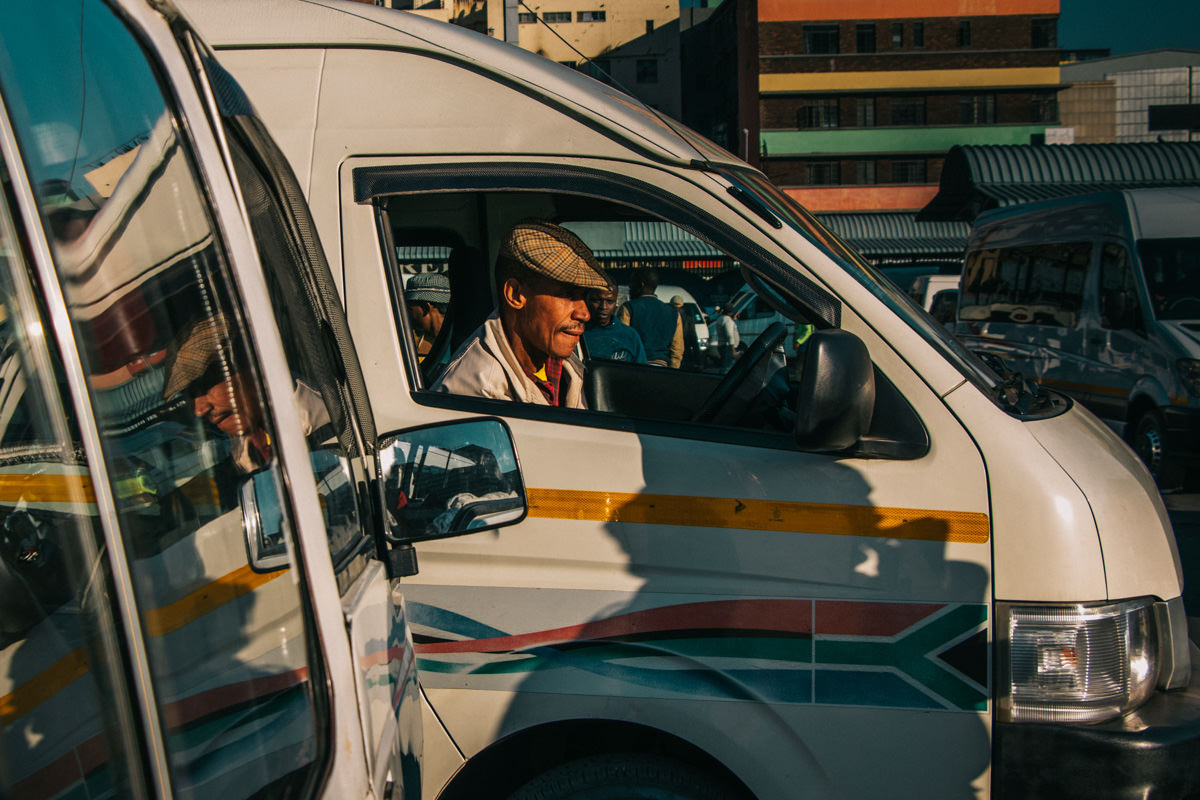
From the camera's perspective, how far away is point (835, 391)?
2113mm

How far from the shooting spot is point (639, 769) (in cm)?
232

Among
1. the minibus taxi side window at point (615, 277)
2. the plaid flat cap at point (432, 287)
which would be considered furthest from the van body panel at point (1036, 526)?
the plaid flat cap at point (432, 287)

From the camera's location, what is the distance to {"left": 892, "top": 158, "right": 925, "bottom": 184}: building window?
51.5 m

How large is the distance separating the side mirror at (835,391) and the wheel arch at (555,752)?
787mm

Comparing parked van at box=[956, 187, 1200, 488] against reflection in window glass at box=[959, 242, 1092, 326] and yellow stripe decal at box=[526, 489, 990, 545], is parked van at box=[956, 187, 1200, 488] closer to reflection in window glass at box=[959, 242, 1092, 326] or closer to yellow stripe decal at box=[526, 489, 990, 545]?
reflection in window glass at box=[959, 242, 1092, 326]

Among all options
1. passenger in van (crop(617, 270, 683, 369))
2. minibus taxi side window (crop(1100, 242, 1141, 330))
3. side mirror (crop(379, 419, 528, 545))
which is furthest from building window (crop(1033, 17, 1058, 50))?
side mirror (crop(379, 419, 528, 545))

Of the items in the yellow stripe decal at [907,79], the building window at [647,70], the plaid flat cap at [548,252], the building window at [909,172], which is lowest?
the plaid flat cap at [548,252]

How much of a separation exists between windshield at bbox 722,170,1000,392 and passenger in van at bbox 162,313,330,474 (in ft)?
4.63

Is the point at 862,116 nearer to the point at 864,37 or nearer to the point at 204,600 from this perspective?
the point at 864,37

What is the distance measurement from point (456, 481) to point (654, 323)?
6.50 ft

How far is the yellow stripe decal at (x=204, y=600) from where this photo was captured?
1184 mm

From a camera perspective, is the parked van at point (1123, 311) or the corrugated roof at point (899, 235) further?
the corrugated roof at point (899, 235)

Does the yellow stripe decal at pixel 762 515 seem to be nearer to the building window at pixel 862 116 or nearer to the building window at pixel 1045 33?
the building window at pixel 862 116

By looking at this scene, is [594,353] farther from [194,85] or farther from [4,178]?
[4,178]
